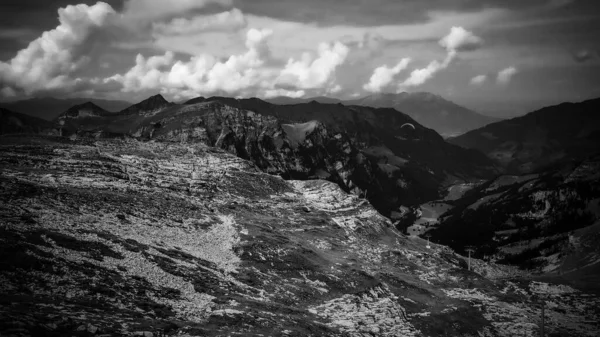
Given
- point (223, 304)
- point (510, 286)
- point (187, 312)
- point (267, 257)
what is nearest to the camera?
point (187, 312)

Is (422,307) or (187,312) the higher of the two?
(187,312)

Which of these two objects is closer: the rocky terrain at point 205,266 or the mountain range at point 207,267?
the rocky terrain at point 205,266

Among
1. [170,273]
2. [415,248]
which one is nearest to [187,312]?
[170,273]

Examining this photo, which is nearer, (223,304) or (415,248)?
(223,304)

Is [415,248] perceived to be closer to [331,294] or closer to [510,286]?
[510,286]

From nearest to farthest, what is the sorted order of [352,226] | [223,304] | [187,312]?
[187,312], [223,304], [352,226]

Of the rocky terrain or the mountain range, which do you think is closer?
the rocky terrain

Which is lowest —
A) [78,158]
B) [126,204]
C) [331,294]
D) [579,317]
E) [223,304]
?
[579,317]

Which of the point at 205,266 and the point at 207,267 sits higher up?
the point at 205,266
